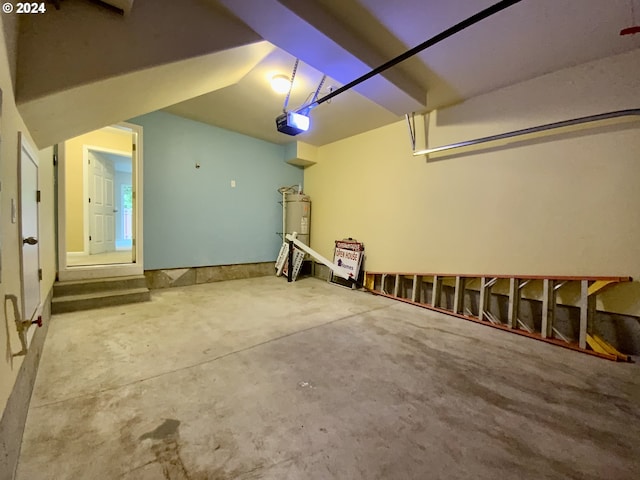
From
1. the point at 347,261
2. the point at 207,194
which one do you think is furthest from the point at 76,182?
the point at 347,261

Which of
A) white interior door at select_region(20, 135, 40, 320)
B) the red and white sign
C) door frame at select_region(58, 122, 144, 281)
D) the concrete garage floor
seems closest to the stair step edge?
door frame at select_region(58, 122, 144, 281)

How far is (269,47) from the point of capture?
232 centimetres

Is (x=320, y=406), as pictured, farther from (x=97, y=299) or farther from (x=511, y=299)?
(x=97, y=299)

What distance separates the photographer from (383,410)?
147 cm

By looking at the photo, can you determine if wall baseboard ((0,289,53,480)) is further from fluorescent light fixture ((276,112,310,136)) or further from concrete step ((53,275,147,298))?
fluorescent light fixture ((276,112,310,136))

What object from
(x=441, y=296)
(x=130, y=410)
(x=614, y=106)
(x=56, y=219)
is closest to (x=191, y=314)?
(x=130, y=410)

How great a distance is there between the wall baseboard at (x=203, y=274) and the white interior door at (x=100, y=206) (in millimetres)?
2460

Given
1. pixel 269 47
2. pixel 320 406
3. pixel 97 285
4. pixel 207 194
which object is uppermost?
pixel 269 47

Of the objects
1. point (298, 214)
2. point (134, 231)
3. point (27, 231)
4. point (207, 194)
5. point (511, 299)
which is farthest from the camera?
point (298, 214)

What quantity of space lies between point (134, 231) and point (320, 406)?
12.8ft

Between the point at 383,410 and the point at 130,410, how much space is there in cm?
143

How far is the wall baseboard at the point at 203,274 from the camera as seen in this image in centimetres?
416

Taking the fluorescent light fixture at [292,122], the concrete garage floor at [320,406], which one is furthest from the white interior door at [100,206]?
the fluorescent light fixture at [292,122]

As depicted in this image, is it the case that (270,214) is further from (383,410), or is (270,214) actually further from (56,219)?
(383,410)
